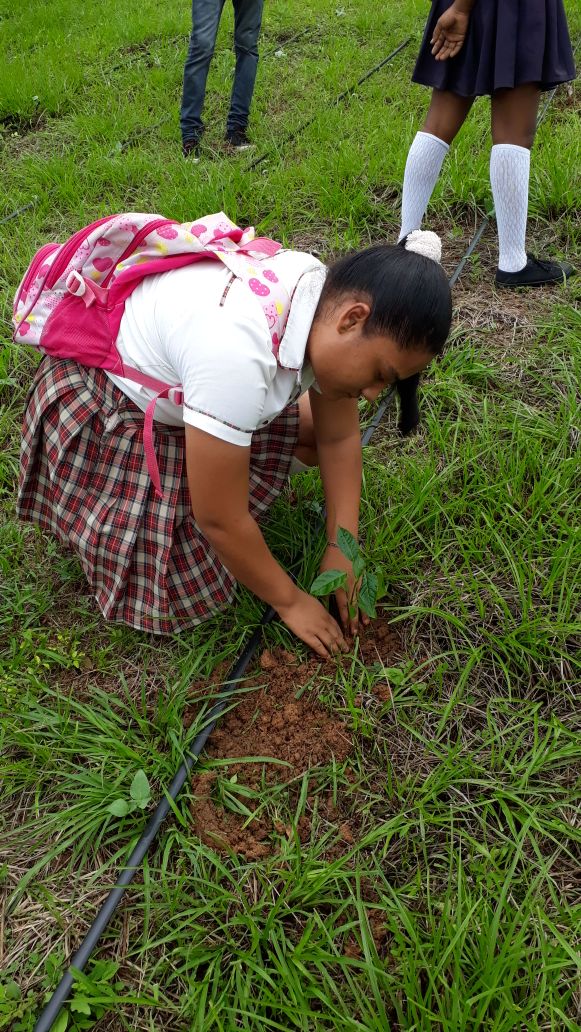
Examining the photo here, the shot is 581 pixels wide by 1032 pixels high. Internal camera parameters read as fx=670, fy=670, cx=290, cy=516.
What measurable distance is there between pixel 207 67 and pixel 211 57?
0.12 meters

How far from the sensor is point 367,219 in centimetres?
287

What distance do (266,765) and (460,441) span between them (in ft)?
3.62

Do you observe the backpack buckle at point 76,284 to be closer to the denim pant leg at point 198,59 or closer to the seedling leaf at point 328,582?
the seedling leaf at point 328,582

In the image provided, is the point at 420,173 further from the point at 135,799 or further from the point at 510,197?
the point at 135,799

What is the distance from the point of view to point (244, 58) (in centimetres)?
373

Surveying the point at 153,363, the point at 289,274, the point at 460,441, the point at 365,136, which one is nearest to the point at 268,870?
the point at 153,363

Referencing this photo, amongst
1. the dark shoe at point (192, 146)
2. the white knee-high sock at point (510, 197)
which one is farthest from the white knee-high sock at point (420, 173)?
the dark shoe at point (192, 146)

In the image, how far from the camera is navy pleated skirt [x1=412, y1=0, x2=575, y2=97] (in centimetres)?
203

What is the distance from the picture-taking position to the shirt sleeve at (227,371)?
1.10 metres

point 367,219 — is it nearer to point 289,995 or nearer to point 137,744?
point 137,744

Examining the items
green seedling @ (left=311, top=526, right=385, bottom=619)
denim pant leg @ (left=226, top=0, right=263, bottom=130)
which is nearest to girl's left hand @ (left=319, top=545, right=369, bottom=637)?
green seedling @ (left=311, top=526, right=385, bottom=619)

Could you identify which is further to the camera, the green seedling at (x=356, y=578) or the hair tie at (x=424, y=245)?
the green seedling at (x=356, y=578)

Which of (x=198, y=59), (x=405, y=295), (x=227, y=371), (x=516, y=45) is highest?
(x=516, y=45)

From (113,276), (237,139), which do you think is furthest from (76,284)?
(237,139)
